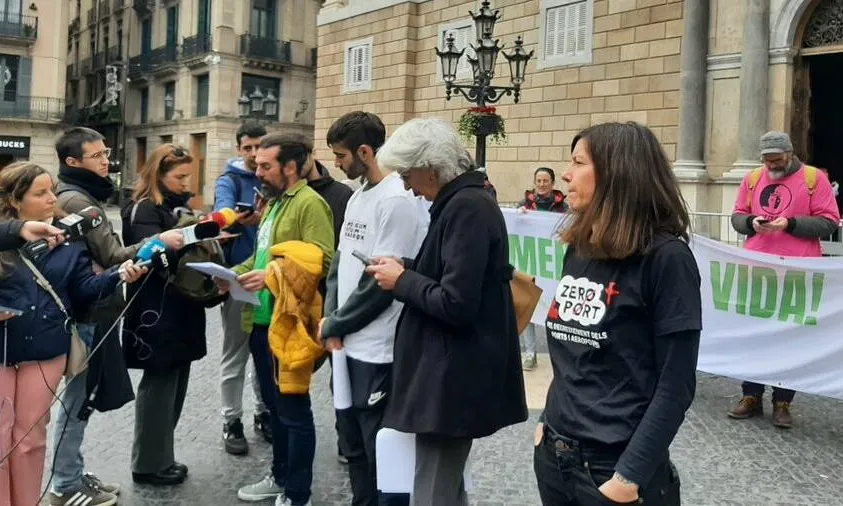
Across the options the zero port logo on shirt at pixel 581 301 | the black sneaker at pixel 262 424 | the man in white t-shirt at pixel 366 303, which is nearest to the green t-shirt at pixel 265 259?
the man in white t-shirt at pixel 366 303

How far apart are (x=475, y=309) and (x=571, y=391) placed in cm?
56

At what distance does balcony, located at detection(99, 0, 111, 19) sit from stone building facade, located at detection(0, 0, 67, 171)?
6.48 m

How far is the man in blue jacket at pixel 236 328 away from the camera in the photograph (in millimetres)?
5074

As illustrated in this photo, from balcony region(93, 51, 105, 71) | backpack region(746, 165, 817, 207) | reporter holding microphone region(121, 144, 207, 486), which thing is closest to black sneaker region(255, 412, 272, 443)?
reporter holding microphone region(121, 144, 207, 486)

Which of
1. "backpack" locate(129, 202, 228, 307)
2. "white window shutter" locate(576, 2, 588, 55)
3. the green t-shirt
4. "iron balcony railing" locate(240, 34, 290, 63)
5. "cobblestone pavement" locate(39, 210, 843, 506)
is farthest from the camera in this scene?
"iron balcony railing" locate(240, 34, 290, 63)

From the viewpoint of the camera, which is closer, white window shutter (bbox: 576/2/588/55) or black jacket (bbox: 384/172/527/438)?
black jacket (bbox: 384/172/527/438)

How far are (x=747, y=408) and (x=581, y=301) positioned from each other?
174 inches

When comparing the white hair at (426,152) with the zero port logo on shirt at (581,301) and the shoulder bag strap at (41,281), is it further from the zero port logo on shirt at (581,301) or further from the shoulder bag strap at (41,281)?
the shoulder bag strap at (41,281)

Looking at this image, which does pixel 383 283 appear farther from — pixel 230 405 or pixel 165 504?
pixel 230 405

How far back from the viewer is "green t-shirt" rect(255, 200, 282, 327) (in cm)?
399

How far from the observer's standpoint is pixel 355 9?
20281 millimetres

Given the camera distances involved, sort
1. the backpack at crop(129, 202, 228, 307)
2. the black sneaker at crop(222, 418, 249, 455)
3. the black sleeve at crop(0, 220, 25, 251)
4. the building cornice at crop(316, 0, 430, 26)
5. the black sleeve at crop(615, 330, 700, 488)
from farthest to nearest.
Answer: the building cornice at crop(316, 0, 430, 26) → the black sneaker at crop(222, 418, 249, 455) → the backpack at crop(129, 202, 228, 307) → the black sleeve at crop(0, 220, 25, 251) → the black sleeve at crop(615, 330, 700, 488)

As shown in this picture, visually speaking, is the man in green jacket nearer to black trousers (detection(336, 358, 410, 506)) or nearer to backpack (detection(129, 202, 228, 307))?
backpack (detection(129, 202, 228, 307))

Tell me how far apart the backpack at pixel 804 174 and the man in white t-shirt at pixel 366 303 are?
3773mm
